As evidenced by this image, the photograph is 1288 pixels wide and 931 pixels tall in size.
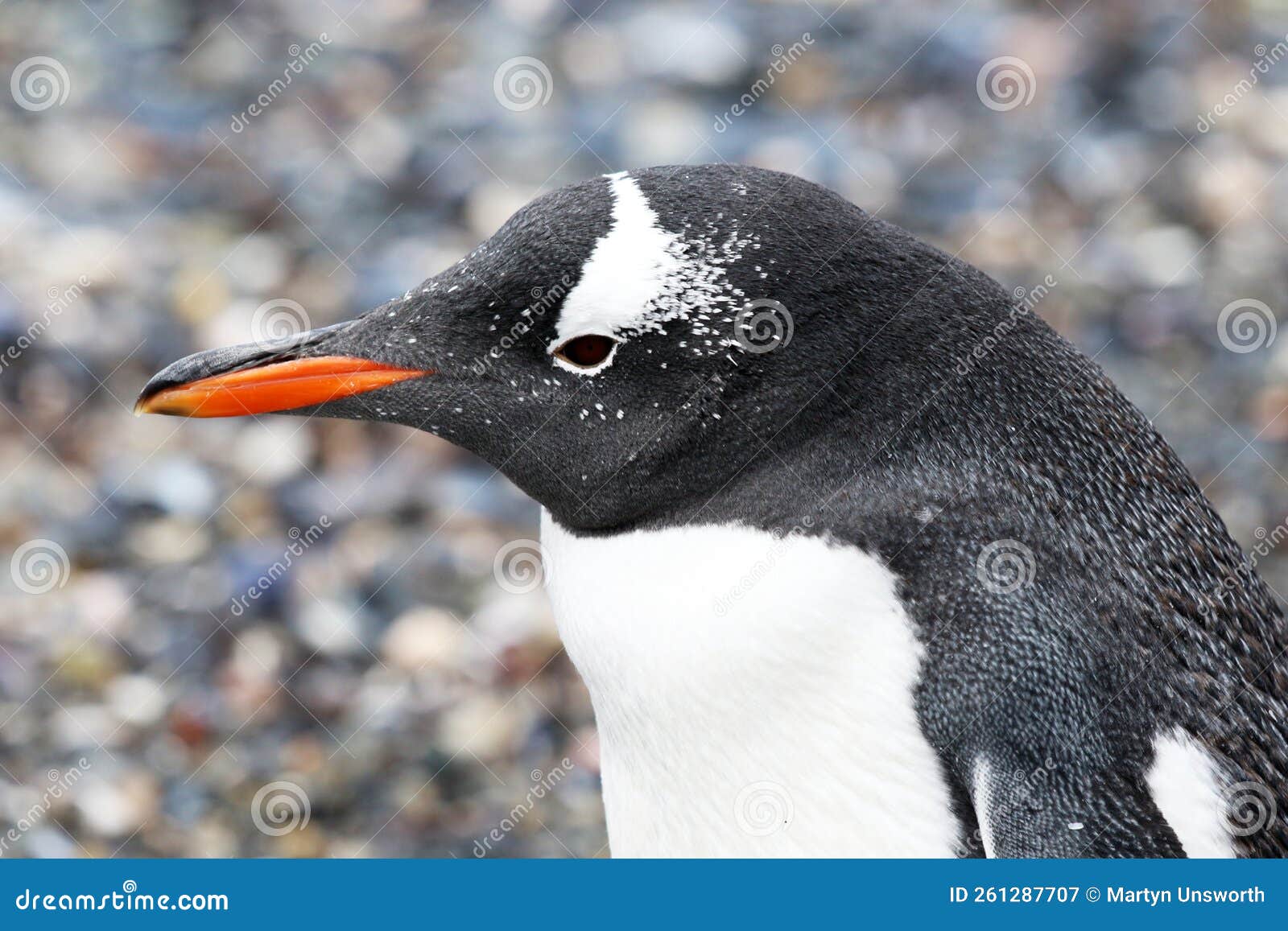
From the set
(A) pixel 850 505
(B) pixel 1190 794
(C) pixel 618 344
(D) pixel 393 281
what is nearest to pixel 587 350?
(C) pixel 618 344

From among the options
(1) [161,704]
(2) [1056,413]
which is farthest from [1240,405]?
(1) [161,704]

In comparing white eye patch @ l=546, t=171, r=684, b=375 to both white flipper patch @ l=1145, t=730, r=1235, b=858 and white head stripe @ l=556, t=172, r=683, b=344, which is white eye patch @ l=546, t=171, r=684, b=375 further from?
white flipper patch @ l=1145, t=730, r=1235, b=858

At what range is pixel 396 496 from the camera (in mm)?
2609

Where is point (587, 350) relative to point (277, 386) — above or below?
above

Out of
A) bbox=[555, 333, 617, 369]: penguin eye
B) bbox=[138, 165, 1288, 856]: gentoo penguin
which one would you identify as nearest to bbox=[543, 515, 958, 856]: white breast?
bbox=[138, 165, 1288, 856]: gentoo penguin

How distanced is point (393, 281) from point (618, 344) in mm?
1755

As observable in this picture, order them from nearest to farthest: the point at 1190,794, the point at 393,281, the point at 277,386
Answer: the point at 1190,794
the point at 277,386
the point at 393,281

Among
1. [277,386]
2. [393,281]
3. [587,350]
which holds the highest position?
[587,350]

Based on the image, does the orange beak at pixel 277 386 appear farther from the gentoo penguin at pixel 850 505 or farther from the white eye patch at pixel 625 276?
the white eye patch at pixel 625 276

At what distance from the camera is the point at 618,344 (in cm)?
120

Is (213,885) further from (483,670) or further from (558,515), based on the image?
(483,670)

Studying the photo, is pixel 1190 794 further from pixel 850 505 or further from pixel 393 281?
pixel 393 281

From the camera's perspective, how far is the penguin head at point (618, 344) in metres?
1.18

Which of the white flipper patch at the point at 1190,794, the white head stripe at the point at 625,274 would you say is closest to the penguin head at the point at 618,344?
the white head stripe at the point at 625,274
